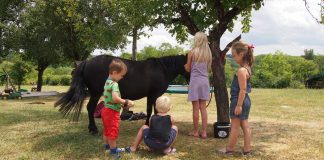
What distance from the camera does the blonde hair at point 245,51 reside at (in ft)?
20.5

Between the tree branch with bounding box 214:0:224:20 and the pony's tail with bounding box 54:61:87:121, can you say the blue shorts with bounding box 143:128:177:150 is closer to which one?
the pony's tail with bounding box 54:61:87:121

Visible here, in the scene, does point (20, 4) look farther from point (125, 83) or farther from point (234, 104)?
point (234, 104)

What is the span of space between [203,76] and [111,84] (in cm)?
243

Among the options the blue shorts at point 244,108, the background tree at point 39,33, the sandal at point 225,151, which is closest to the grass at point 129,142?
the sandal at point 225,151

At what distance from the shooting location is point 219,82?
903 cm

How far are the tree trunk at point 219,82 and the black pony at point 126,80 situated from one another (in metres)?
0.87

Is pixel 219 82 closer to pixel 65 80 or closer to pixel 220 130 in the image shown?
pixel 220 130

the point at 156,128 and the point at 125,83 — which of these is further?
the point at 125,83

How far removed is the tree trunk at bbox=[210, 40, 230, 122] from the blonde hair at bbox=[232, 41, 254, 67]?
8.68 feet

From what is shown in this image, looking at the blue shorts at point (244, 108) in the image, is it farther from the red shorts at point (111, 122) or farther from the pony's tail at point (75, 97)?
the pony's tail at point (75, 97)

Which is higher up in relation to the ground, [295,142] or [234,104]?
[234,104]

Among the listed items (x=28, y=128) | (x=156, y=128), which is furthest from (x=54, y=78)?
(x=156, y=128)

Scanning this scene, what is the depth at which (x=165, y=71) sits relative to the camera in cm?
848

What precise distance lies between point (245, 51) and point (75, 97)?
12.4 feet
